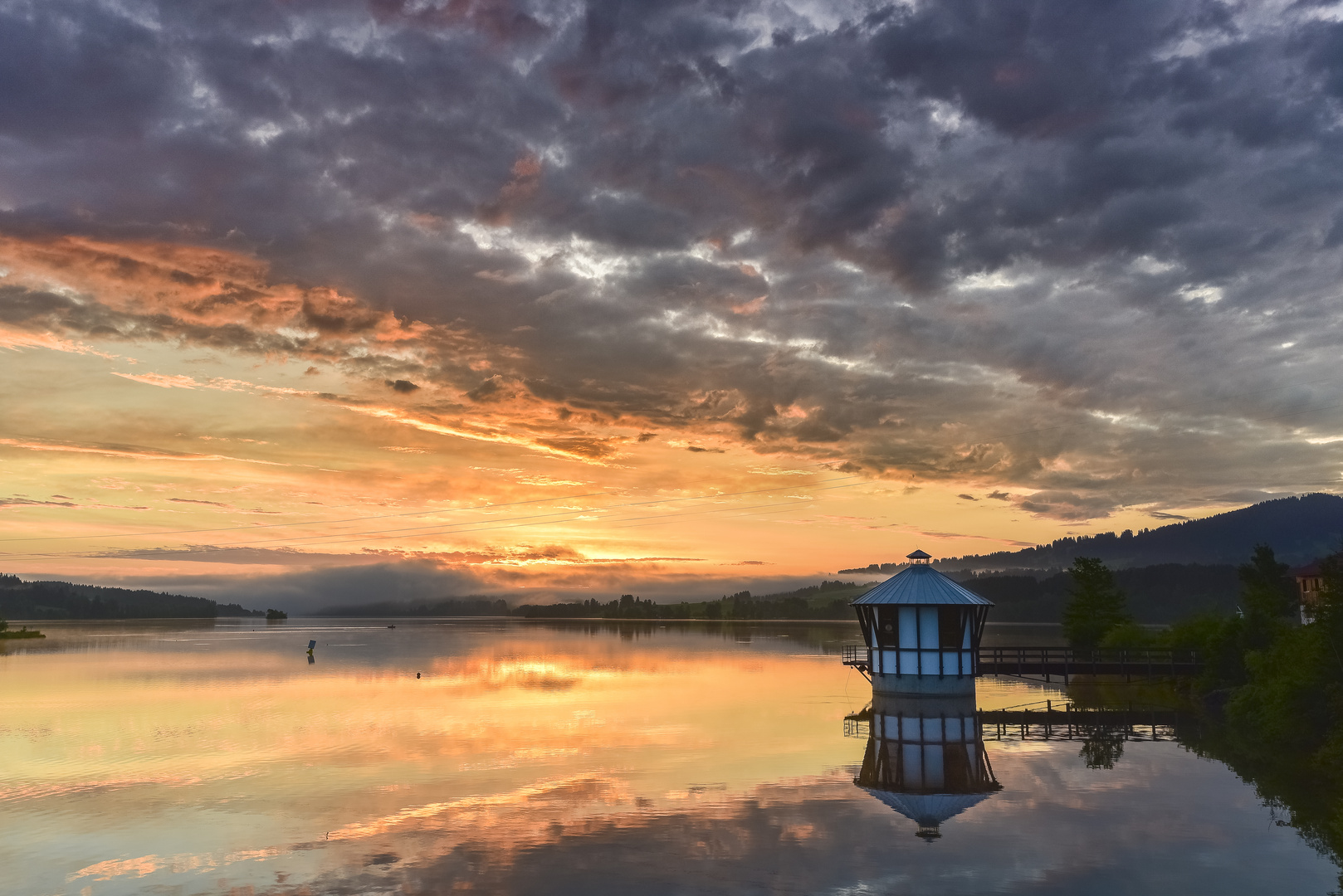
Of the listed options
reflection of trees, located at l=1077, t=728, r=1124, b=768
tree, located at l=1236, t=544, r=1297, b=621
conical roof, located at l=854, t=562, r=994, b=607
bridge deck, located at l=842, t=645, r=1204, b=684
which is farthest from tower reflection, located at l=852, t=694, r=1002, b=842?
tree, located at l=1236, t=544, r=1297, b=621

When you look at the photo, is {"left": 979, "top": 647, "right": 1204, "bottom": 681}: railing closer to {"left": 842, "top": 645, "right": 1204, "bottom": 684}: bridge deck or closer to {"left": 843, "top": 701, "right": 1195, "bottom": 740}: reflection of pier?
{"left": 842, "top": 645, "right": 1204, "bottom": 684}: bridge deck

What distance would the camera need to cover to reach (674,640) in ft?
548

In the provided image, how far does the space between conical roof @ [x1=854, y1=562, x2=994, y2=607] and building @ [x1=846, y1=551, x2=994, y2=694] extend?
53 millimetres

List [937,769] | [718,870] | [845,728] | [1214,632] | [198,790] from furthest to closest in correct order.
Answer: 1. [1214,632]
2. [845,728]
3. [937,769]
4. [198,790]
5. [718,870]

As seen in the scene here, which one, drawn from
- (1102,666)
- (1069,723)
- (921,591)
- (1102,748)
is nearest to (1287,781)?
(1102,748)

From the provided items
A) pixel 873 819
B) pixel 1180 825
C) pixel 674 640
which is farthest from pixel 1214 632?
pixel 674 640

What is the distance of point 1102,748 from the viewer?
4159 centimetres

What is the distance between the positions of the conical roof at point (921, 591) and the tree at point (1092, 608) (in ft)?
109

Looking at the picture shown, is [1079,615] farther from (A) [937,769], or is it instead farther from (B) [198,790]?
(B) [198,790]

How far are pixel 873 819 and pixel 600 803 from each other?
877 centimetres

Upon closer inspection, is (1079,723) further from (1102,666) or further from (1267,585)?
(1267,585)

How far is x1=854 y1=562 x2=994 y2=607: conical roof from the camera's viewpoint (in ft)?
188

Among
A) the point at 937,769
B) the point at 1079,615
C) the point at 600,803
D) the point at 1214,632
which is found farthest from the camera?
the point at 1079,615

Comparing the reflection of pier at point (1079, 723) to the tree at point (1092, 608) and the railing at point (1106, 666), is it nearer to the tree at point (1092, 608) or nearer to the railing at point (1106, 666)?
the railing at point (1106, 666)
